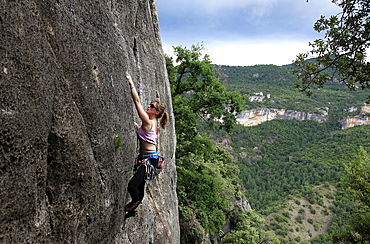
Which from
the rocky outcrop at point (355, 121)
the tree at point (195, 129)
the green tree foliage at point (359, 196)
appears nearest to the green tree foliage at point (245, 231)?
the tree at point (195, 129)

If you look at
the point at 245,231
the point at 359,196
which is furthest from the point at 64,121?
the point at 245,231

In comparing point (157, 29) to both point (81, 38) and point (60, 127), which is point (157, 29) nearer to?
point (81, 38)

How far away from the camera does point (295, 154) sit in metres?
107

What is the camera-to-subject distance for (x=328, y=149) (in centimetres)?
9712

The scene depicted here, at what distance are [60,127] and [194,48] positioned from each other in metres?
14.2

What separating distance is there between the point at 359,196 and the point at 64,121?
17582mm

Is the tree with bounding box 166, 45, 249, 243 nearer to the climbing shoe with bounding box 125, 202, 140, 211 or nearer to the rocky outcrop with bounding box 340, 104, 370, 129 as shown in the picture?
the climbing shoe with bounding box 125, 202, 140, 211

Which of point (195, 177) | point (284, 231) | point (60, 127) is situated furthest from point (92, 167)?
point (284, 231)

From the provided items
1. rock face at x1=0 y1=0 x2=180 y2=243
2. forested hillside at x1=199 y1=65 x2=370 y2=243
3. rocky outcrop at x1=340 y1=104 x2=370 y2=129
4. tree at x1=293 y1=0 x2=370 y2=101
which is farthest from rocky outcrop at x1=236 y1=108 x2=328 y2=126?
rock face at x1=0 y1=0 x2=180 y2=243

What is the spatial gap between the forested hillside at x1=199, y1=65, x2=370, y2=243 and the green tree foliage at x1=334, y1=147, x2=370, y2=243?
27.3m

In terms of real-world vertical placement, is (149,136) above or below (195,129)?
above

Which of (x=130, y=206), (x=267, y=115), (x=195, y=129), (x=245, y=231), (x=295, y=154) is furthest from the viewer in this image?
(x=267, y=115)

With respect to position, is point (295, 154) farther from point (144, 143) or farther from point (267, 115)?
point (144, 143)

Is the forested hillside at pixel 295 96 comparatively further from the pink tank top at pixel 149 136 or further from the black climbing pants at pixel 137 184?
the black climbing pants at pixel 137 184
